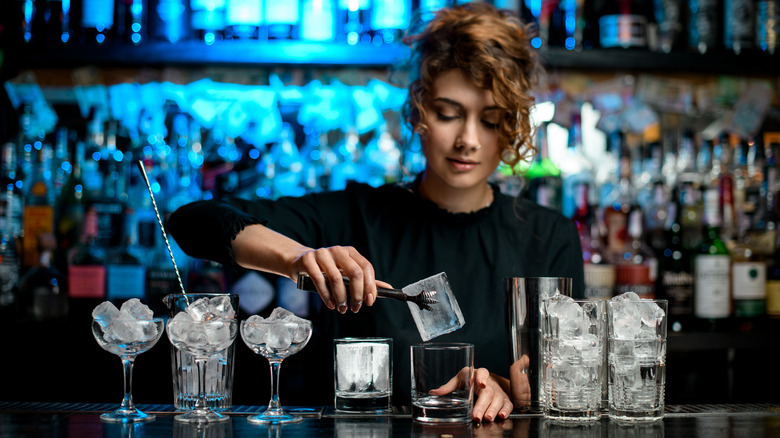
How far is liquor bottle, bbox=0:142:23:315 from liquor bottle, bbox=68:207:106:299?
163 millimetres

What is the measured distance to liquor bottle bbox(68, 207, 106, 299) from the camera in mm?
2236

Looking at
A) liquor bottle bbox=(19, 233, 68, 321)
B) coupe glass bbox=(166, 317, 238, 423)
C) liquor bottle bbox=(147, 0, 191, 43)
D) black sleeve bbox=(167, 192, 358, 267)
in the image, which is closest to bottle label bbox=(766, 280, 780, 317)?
black sleeve bbox=(167, 192, 358, 267)

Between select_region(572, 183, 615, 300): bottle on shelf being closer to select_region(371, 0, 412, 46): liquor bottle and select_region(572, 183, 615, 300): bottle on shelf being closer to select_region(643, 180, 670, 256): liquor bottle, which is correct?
select_region(643, 180, 670, 256): liquor bottle

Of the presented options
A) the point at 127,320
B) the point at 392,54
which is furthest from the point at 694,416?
the point at 392,54

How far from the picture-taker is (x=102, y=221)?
7.56 ft

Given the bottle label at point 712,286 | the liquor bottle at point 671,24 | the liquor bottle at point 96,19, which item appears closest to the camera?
the bottle label at point 712,286

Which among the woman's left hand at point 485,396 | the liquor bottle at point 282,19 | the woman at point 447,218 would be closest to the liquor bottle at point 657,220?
the woman at point 447,218

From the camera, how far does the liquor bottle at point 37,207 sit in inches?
92.7

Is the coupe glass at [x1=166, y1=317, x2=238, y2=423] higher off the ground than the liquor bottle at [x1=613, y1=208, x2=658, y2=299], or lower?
lower

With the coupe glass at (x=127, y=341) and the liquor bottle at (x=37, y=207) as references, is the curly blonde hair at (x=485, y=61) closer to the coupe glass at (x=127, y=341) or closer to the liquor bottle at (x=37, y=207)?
the coupe glass at (x=127, y=341)

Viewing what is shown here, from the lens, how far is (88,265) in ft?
7.43

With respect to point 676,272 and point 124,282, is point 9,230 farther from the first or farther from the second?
point 676,272

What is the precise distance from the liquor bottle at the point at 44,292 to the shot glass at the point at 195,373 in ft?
4.29

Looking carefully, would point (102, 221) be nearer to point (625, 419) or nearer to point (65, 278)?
point (65, 278)
